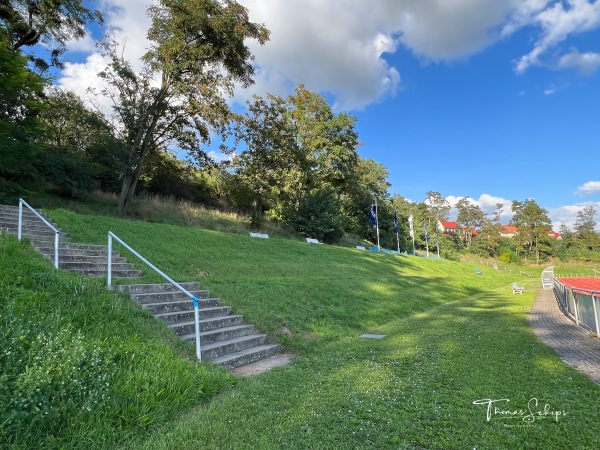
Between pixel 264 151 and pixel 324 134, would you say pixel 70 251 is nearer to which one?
pixel 264 151

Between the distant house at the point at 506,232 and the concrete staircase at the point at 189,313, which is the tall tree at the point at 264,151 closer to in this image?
the concrete staircase at the point at 189,313

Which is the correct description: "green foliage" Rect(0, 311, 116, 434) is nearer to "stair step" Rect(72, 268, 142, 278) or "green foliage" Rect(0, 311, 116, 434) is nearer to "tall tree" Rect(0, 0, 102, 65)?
"stair step" Rect(72, 268, 142, 278)

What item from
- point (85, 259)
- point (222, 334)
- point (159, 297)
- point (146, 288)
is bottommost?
point (222, 334)

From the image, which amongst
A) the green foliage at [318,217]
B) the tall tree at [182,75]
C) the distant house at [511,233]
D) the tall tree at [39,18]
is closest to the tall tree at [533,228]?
the distant house at [511,233]

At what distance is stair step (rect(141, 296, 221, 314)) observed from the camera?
6268 millimetres

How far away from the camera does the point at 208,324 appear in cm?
655

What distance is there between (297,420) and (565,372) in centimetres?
375

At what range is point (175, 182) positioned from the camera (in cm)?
2686

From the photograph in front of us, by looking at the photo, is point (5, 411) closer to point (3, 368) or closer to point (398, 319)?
point (3, 368)

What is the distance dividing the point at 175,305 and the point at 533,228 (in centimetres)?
8438

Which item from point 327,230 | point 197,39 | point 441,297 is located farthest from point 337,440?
point 327,230

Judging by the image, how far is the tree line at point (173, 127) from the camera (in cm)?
1541

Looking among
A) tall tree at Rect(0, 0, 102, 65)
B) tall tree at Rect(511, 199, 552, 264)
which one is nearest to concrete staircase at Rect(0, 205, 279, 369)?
tall tree at Rect(0, 0, 102, 65)

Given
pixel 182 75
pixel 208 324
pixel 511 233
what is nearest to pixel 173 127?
pixel 182 75
